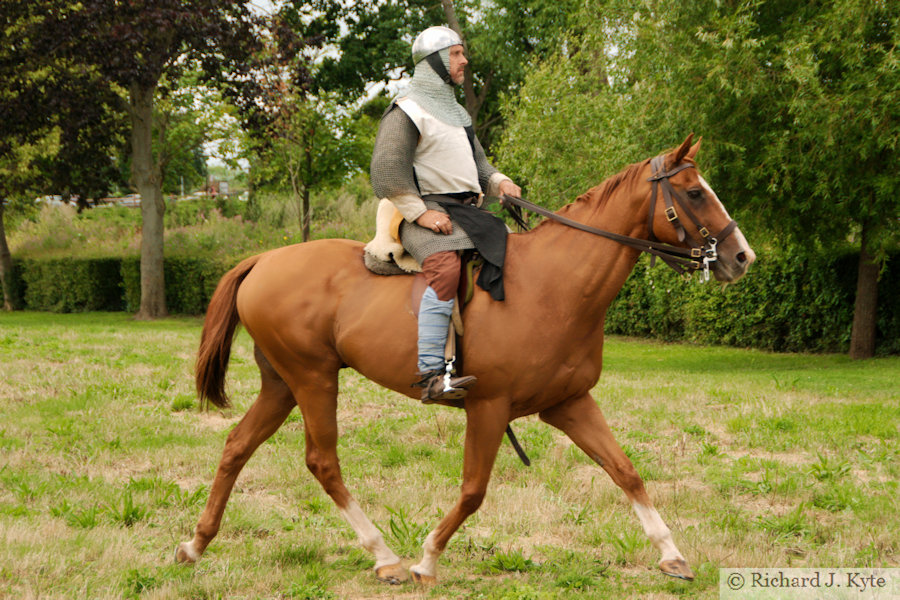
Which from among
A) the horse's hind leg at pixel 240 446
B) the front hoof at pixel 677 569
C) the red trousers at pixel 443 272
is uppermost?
the red trousers at pixel 443 272

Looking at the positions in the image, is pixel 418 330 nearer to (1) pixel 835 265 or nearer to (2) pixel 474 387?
(2) pixel 474 387

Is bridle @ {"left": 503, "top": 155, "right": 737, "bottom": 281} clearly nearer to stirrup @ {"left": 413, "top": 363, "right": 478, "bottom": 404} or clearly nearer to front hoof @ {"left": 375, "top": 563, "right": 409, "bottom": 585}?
stirrup @ {"left": 413, "top": 363, "right": 478, "bottom": 404}

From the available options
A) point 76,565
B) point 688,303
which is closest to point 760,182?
point 688,303

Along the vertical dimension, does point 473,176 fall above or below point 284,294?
above

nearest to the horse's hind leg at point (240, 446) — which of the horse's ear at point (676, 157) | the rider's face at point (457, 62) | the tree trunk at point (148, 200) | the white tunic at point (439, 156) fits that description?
the white tunic at point (439, 156)

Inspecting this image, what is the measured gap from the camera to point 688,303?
2109 cm

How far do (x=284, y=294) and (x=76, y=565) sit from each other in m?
1.99

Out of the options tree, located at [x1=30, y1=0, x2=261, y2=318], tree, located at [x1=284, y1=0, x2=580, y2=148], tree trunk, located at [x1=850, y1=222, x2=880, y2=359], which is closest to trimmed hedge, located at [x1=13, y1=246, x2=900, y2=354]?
tree trunk, located at [x1=850, y1=222, x2=880, y2=359]

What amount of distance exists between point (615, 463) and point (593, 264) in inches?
44.2

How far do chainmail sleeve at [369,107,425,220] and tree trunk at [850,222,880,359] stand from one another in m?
13.8

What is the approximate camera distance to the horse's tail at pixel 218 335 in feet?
18.3

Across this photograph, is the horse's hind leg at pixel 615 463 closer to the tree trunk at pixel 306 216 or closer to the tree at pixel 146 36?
the tree at pixel 146 36

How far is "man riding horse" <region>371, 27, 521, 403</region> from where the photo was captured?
4590 mm

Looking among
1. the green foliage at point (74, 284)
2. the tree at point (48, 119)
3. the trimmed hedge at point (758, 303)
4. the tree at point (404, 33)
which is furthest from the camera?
the tree at point (404, 33)
